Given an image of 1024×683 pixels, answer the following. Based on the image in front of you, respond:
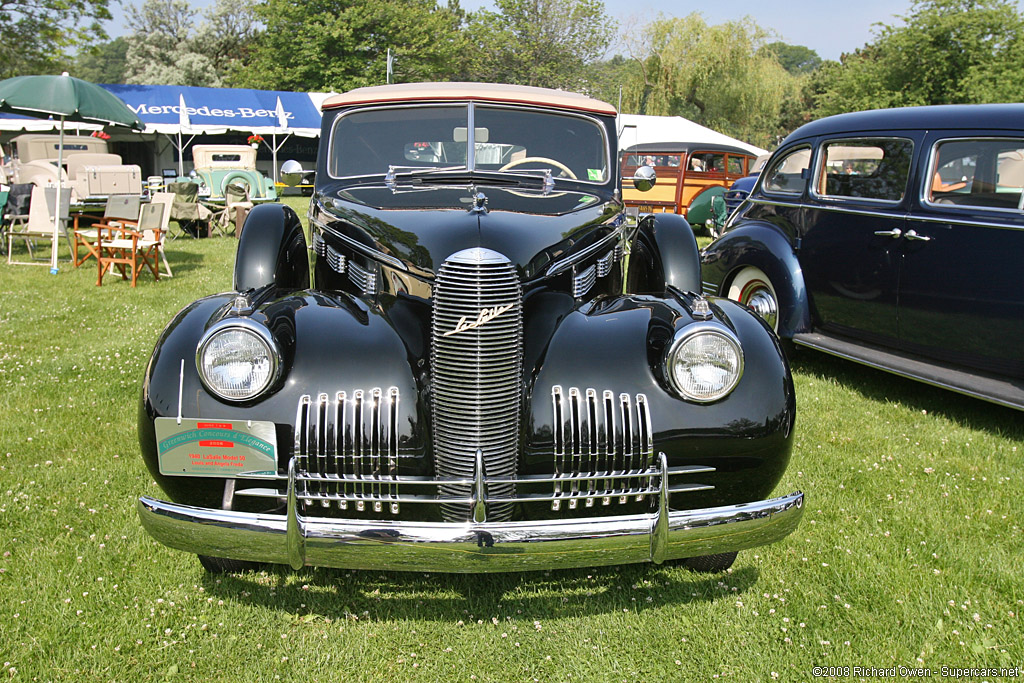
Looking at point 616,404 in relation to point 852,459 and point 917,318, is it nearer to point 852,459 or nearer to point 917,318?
point 852,459

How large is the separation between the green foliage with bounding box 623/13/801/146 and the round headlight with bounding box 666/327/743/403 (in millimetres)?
37238

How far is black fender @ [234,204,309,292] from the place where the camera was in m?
3.76

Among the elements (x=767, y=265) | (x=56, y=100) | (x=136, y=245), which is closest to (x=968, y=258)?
(x=767, y=265)

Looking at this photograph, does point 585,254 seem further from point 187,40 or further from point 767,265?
point 187,40

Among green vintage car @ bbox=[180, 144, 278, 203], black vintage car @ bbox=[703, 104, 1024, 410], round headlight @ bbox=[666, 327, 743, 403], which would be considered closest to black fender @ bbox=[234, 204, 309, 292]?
round headlight @ bbox=[666, 327, 743, 403]

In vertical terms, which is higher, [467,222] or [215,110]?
[215,110]

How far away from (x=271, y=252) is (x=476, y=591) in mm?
2029

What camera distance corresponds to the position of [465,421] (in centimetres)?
261

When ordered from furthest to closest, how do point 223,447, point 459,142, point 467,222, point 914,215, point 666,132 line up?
point 666,132, point 914,215, point 459,142, point 467,222, point 223,447

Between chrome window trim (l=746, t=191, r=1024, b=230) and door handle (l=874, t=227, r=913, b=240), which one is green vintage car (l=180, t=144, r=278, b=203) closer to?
chrome window trim (l=746, t=191, r=1024, b=230)

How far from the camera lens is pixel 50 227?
36.3 ft

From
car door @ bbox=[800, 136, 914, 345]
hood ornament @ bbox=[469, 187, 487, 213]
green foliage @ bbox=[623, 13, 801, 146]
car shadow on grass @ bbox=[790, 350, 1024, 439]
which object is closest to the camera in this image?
hood ornament @ bbox=[469, 187, 487, 213]

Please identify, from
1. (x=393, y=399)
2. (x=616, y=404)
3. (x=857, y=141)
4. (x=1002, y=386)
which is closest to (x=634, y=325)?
(x=616, y=404)

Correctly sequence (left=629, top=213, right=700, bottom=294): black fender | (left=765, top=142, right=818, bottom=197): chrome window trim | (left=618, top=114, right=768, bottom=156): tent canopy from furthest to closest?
(left=618, top=114, right=768, bottom=156): tent canopy, (left=765, top=142, right=818, bottom=197): chrome window trim, (left=629, top=213, right=700, bottom=294): black fender
